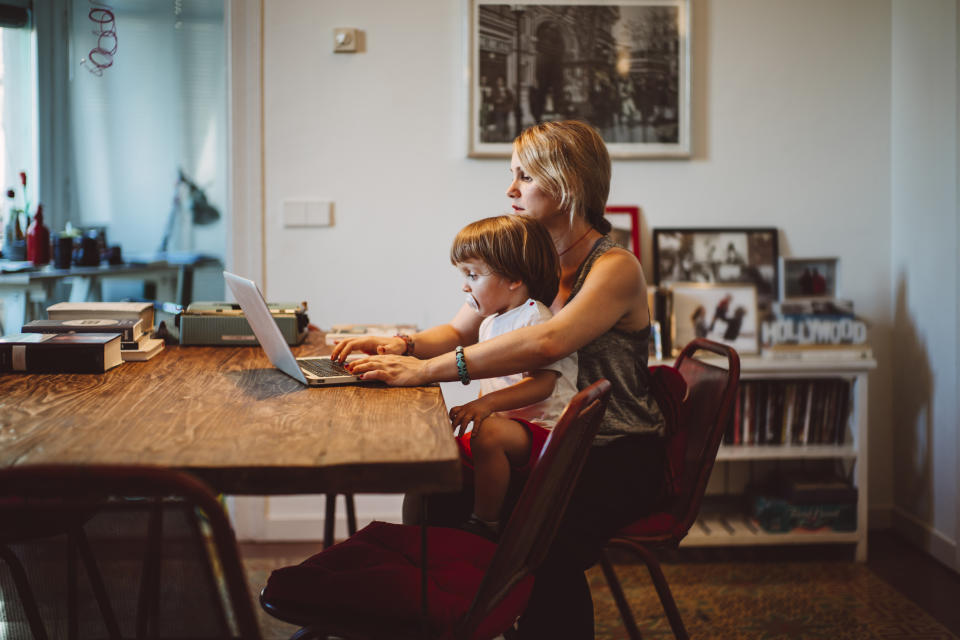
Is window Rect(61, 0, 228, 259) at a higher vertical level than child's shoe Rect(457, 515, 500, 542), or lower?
higher

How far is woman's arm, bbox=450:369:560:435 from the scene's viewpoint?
155 centimetres

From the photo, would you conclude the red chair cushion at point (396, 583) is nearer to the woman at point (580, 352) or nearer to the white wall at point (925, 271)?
the woman at point (580, 352)

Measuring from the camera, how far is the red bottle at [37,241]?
3.04 metres

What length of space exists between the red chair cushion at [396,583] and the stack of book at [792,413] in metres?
1.76

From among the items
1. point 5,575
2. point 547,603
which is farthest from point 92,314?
point 547,603

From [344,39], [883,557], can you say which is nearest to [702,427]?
[883,557]

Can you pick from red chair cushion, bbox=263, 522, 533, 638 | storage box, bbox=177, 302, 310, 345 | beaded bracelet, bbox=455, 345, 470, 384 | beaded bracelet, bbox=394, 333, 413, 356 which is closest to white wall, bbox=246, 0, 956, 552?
storage box, bbox=177, 302, 310, 345

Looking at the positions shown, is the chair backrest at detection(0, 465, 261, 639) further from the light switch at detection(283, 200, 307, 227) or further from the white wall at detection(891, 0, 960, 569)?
the white wall at detection(891, 0, 960, 569)

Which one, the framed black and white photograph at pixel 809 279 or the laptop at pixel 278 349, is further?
the framed black and white photograph at pixel 809 279

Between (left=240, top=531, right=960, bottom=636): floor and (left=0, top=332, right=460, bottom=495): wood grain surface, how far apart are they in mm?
1584

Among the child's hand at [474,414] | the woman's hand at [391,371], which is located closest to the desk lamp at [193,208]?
the woman's hand at [391,371]

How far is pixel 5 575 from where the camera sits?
3.13ft

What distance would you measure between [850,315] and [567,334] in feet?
5.99

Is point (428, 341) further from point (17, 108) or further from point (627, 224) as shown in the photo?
point (17, 108)
